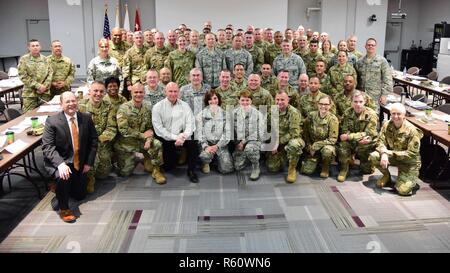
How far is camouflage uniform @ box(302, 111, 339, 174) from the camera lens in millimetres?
4918

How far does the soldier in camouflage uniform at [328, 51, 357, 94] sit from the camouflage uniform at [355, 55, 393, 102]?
0.24 meters

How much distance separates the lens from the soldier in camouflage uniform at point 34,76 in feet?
20.5

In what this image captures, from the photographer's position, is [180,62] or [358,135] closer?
[358,135]

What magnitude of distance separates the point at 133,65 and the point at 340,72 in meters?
3.08

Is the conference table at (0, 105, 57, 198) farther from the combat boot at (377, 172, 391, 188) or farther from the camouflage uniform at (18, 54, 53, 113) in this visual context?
the combat boot at (377, 172, 391, 188)

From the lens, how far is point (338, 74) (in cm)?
611

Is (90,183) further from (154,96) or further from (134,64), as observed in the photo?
(134,64)

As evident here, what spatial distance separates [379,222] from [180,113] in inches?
97.3

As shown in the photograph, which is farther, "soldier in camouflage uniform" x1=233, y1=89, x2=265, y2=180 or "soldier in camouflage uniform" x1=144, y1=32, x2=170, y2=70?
"soldier in camouflage uniform" x1=144, y1=32, x2=170, y2=70

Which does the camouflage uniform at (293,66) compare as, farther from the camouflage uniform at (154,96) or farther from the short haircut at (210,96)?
the camouflage uniform at (154,96)

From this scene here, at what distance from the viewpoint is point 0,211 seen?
418 centimetres

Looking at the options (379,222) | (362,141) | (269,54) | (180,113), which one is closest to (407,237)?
(379,222)

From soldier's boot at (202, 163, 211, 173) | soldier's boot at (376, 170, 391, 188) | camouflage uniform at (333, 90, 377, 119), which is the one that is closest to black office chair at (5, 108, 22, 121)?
soldier's boot at (202, 163, 211, 173)

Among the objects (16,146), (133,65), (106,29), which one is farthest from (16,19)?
(16,146)
